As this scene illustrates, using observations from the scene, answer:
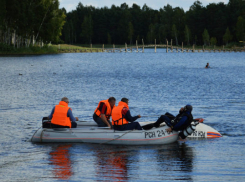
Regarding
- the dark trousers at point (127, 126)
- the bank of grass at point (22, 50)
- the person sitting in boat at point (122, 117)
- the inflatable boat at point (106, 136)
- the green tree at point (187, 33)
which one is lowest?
the inflatable boat at point (106, 136)

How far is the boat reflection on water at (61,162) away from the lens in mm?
13250

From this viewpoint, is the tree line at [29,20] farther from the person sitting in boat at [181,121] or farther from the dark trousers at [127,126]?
the person sitting in boat at [181,121]

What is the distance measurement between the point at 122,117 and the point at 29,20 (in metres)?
86.3

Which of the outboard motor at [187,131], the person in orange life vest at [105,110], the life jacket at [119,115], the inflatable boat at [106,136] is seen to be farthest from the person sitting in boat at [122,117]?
the outboard motor at [187,131]

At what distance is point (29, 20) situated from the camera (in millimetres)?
99125

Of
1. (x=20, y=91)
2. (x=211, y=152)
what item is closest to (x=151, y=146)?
(x=211, y=152)

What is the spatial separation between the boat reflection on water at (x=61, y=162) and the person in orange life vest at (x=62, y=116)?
2.82 feet

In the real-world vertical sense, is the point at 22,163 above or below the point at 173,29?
below

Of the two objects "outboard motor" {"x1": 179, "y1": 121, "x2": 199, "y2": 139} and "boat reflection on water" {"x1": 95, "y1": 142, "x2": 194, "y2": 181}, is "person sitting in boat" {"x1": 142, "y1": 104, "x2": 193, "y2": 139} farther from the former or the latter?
"boat reflection on water" {"x1": 95, "y1": 142, "x2": 194, "y2": 181}

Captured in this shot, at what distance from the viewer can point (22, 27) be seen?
97.8 meters

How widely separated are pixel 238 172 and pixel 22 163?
7.03 m

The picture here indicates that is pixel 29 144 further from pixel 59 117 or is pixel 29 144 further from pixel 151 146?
pixel 151 146

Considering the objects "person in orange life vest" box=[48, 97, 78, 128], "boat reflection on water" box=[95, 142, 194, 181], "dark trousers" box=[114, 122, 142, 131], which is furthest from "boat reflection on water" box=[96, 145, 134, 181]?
"person in orange life vest" box=[48, 97, 78, 128]

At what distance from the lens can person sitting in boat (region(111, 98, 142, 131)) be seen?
55.5 ft
